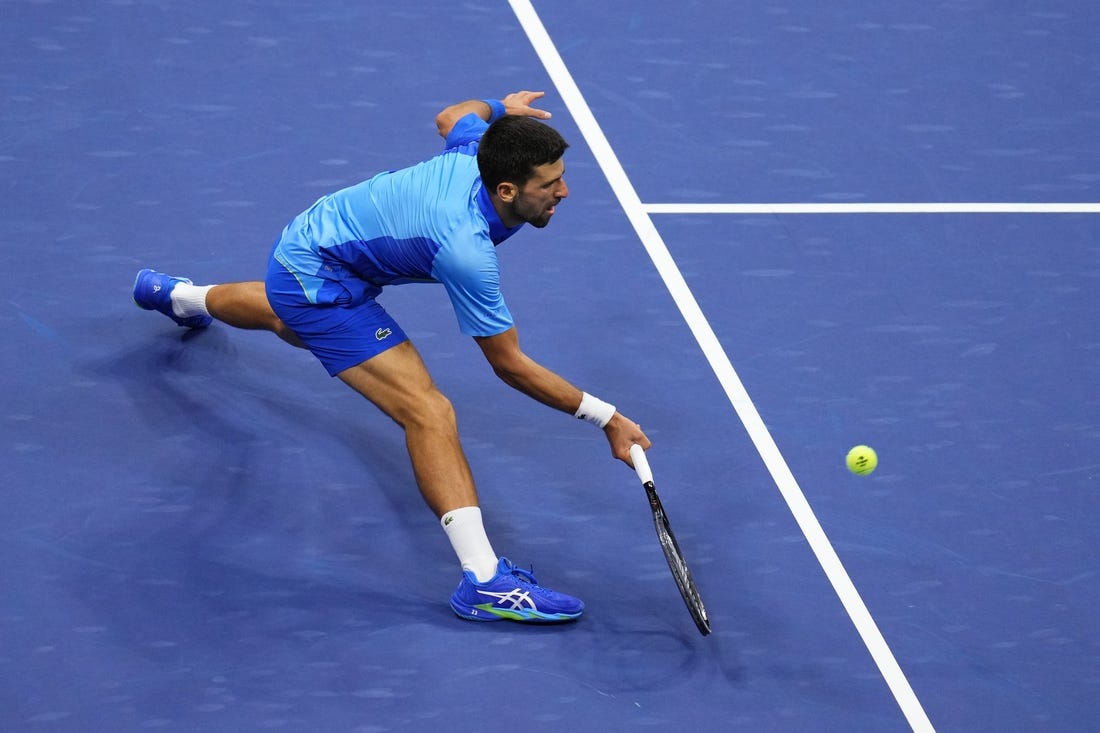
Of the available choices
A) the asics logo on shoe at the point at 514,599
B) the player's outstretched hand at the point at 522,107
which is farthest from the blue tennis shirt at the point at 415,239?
the asics logo on shoe at the point at 514,599

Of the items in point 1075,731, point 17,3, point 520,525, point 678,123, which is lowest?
point 1075,731

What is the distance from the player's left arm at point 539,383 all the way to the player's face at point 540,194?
0.40 metres

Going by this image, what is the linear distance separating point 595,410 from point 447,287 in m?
0.70

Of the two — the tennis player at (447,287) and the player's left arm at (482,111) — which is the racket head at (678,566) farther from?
the player's left arm at (482,111)

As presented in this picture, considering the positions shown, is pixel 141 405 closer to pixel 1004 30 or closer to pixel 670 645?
pixel 670 645

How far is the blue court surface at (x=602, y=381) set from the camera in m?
5.09

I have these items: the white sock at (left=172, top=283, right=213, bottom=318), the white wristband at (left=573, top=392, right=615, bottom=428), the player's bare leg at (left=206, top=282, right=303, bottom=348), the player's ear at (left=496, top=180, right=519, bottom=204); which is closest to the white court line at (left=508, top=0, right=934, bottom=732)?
the white wristband at (left=573, top=392, right=615, bottom=428)

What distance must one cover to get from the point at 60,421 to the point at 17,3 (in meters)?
2.87

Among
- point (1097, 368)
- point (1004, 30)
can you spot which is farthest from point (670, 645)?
point (1004, 30)

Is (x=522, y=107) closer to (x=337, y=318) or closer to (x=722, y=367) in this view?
(x=337, y=318)

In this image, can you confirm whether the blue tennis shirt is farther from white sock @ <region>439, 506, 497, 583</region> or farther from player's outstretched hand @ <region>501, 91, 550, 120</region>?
white sock @ <region>439, 506, 497, 583</region>

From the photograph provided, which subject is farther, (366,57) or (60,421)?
(366,57)

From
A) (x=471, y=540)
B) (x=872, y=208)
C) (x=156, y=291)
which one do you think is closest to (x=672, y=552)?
(x=471, y=540)

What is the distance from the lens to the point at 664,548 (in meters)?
5.11
